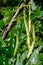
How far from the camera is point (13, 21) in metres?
0.72

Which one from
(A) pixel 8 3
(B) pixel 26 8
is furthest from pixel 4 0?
(B) pixel 26 8

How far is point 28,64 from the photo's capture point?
37.3 inches

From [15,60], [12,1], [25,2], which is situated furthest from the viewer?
[12,1]

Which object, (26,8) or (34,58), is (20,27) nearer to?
(26,8)

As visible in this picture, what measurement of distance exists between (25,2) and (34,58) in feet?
1.06

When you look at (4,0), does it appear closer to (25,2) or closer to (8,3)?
(8,3)

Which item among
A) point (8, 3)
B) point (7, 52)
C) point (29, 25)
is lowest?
point (8, 3)

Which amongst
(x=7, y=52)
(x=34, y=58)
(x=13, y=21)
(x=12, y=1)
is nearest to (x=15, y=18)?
(x=13, y=21)

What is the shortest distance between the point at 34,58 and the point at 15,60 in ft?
0.31

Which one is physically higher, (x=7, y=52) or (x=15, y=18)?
(x=15, y=18)

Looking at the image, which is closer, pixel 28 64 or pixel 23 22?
pixel 23 22

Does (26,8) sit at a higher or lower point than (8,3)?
higher

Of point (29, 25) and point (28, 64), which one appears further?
point (28, 64)

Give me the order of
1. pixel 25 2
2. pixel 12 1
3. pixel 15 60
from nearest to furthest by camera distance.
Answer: pixel 25 2
pixel 15 60
pixel 12 1
